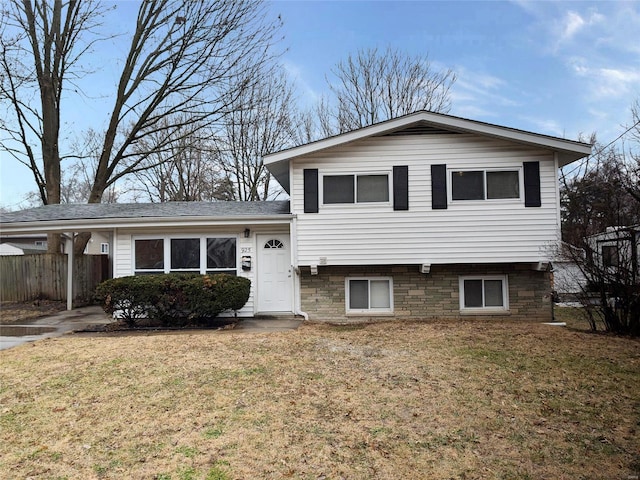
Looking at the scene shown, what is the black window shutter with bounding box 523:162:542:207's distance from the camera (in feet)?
31.8

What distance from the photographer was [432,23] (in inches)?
527

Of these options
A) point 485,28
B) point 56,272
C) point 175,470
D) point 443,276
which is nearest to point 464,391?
point 175,470

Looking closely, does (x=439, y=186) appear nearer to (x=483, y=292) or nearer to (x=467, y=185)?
(x=467, y=185)

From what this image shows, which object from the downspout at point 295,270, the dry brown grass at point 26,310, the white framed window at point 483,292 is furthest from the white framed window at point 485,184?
the dry brown grass at point 26,310

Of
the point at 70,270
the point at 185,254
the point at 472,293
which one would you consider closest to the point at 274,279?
the point at 185,254

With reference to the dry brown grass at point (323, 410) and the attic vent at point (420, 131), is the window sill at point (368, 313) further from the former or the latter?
the attic vent at point (420, 131)

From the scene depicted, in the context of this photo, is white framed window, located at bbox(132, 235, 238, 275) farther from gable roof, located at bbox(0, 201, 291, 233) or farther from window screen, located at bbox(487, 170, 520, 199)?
window screen, located at bbox(487, 170, 520, 199)

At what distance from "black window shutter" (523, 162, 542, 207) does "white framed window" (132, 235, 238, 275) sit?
7.11 m

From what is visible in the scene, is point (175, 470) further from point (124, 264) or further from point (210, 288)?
point (124, 264)

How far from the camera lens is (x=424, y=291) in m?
10.3

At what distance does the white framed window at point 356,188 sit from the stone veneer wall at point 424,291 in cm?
164

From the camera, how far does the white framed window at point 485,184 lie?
9.87m

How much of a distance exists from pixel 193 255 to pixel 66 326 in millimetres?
3275

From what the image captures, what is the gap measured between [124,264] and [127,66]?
1075 centimetres
